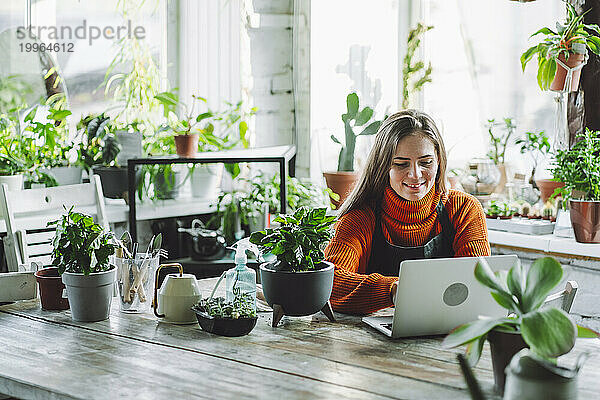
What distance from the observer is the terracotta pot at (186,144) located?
361 centimetres

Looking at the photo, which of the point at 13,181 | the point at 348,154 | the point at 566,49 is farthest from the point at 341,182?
the point at 13,181

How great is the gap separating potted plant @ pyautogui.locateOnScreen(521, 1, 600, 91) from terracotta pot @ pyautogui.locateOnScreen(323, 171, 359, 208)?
101cm

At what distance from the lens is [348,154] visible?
4.12m

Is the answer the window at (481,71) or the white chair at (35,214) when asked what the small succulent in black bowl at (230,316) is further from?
the window at (481,71)

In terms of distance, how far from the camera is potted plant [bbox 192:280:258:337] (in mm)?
1990

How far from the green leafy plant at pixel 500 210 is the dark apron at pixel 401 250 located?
1.16 metres

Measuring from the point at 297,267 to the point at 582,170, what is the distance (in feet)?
5.31

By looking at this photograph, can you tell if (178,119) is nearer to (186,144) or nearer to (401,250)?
(186,144)

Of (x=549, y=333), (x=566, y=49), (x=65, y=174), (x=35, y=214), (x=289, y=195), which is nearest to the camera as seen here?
(x=549, y=333)

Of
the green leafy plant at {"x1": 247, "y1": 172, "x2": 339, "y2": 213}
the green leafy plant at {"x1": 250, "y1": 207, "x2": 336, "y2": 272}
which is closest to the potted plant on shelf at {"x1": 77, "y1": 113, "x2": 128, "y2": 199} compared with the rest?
the green leafy plant at {"x1": 247, "y1": 172, "x2": 339, "y2": 213}

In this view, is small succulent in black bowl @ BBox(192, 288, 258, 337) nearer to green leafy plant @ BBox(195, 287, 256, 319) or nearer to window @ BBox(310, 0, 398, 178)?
green leafy plant @ BBox(195, 287, 256, 319)

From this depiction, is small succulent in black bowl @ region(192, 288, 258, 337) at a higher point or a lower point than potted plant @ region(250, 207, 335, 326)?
lower

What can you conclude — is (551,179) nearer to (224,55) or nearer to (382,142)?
(382,142)

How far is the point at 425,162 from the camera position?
252cm
